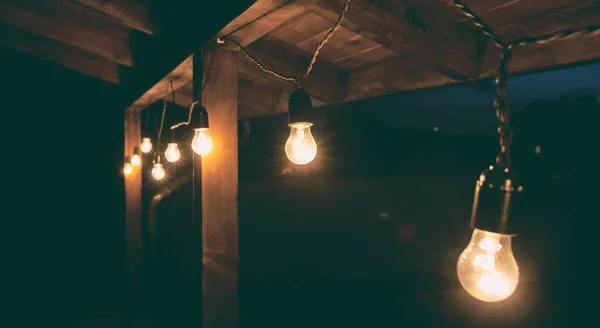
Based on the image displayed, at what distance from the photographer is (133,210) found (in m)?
6.11

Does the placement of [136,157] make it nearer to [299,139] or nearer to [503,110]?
[299,139]

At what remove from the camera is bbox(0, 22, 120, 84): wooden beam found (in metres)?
5.00

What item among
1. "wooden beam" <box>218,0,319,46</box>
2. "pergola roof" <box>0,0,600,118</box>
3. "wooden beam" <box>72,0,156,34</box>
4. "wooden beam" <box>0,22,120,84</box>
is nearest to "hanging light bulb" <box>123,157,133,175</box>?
"pergola roof" <box>0,0,600,118</box>

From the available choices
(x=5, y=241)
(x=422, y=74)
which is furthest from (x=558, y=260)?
(x=5, y=241)

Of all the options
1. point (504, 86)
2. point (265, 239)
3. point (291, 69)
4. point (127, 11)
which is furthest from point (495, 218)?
point (265, 239)

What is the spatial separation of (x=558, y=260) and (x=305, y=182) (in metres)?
7.29

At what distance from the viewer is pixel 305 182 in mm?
10148

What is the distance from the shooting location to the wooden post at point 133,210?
6.04 m

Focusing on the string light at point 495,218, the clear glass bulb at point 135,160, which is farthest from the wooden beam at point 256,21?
the clear glass bulb at point 135,160

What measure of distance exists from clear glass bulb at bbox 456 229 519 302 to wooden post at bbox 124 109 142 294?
227 inches

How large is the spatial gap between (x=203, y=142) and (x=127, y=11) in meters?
1.72

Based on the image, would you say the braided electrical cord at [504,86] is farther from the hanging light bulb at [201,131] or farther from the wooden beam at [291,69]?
the wooden beam at [291,69]

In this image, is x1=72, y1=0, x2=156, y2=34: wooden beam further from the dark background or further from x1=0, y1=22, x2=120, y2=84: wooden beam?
the dark background

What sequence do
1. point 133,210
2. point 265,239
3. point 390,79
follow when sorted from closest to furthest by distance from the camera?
point 390,79
point 133,210
point 265,239
